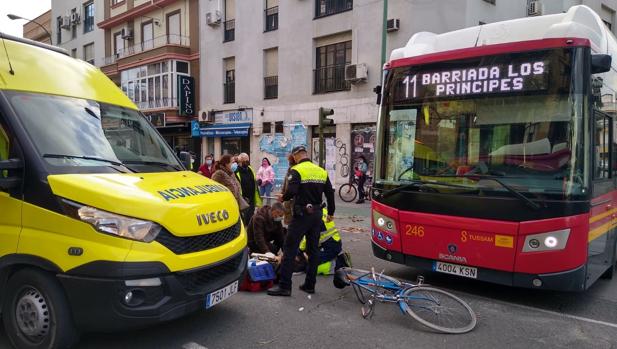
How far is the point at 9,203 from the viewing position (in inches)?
153

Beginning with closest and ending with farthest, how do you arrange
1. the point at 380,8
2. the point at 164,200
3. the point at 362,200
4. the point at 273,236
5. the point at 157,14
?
the point at 164,200 → the point at 273,236 → the point at 362,200 → the point at 380,8 → the point at 157,14

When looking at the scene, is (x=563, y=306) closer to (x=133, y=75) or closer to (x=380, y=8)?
(x=380, y=8)

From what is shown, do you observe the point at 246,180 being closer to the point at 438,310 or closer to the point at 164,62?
the point at 438,310

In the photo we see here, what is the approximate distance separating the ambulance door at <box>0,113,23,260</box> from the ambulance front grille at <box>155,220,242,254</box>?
115 centimetres

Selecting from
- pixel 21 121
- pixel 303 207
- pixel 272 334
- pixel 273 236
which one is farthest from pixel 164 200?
pixel 273 236

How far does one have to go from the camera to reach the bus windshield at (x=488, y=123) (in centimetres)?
492

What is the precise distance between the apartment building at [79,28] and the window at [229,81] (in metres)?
13.9

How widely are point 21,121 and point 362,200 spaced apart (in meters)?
13.6

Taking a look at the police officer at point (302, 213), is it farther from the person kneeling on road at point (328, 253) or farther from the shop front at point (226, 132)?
the shop front at point (226, 132)

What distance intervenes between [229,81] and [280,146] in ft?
17.4

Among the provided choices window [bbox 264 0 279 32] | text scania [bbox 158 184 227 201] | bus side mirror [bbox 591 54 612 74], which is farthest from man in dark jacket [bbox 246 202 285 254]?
window [bbox 264 0 279 32]

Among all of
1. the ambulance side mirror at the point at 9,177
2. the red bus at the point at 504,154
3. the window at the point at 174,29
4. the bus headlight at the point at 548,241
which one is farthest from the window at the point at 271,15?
the ambulance side mirror at the point at 9,177

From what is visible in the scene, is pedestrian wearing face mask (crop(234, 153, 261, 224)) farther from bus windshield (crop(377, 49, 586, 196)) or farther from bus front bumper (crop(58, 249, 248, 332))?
bus front bumper (crop(58, 249, 248, 332))

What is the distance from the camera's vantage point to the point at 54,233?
366 centimetres
